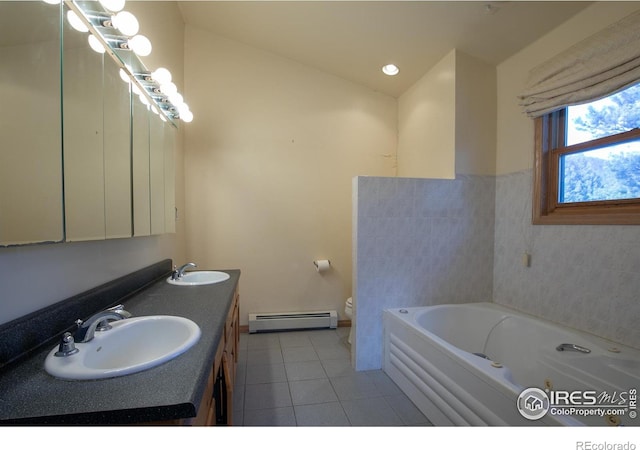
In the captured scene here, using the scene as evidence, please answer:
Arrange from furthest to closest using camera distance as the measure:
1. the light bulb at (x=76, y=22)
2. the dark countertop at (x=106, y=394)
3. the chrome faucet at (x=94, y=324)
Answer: the light bulb at (x=76, y=22) < the chrome faucet at (x=94, y=324) < the dark countertop at (x=106, y=394)

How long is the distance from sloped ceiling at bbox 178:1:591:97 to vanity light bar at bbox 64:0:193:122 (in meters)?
1.10

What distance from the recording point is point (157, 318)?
3.53ft

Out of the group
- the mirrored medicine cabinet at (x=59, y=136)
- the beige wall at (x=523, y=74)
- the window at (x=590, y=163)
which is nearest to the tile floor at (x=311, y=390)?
the mirrored medicine cabinet at (x=59, y=136)

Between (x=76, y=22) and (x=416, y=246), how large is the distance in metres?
2.28

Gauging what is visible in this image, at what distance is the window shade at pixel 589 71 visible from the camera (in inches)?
55.2

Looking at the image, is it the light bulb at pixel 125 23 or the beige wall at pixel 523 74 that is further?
the beige wall at pixel 523 74

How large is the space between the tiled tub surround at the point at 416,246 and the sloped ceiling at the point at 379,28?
3.43 feet

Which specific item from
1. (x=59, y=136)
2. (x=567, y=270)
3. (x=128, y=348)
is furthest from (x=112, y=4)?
(x=567, y=270)

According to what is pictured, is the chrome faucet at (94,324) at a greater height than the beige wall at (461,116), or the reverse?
the beige wall at (461,116)

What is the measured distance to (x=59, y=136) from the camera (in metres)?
0.96

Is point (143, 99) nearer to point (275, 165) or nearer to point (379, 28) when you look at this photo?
point (275, 165)

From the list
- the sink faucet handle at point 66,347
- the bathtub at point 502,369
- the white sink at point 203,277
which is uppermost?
the sink faucet handle at point 66,347

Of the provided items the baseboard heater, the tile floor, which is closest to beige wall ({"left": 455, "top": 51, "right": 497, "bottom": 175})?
the tile floor

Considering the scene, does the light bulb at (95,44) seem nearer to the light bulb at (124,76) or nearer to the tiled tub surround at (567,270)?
the light bulb at (124,76)
